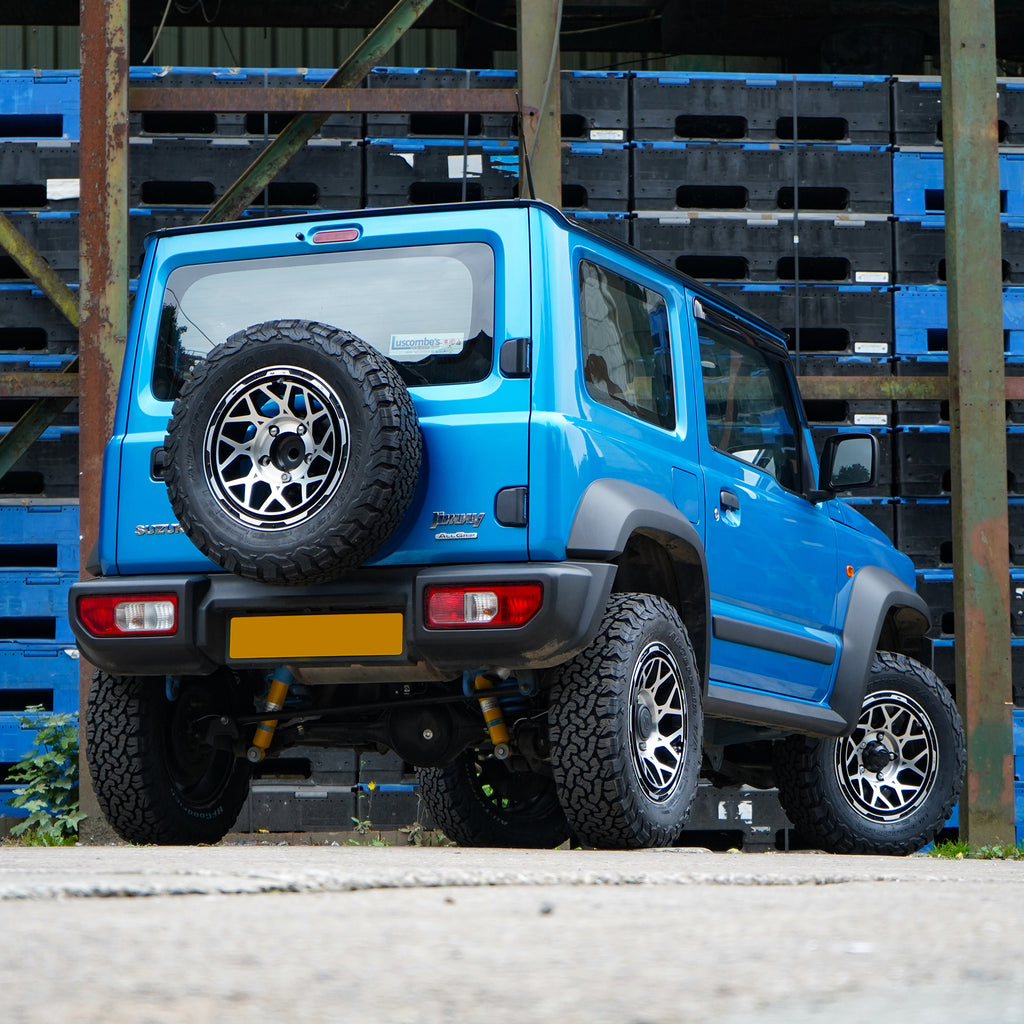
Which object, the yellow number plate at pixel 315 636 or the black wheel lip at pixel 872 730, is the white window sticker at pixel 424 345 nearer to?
the yellow number plate at pixel 315 636

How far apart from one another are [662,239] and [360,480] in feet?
15.1

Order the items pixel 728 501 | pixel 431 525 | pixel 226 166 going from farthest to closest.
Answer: pixel 226 166
pixel 728 501
pixel 431 525

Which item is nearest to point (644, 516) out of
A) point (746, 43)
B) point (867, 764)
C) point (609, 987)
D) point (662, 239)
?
point (867, 764)

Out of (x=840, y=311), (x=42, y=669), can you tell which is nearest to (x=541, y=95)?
(x=840, y=311)

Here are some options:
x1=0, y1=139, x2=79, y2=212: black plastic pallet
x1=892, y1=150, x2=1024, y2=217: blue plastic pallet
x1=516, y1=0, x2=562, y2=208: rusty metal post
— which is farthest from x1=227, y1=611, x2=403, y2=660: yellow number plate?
x1=892, y1=150, x2=1024, y2=217: blue plastic pallet

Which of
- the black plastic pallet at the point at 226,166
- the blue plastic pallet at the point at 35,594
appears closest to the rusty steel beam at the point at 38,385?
the blue plastic pallet at the point at 35,594

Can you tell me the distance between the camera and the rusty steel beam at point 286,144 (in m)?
7.69

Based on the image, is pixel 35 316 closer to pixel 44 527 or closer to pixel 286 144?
pixel 44 527

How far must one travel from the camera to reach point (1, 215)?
24.9 feet

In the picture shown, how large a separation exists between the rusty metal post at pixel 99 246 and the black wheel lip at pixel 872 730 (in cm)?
331

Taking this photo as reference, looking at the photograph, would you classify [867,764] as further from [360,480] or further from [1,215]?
[1,215]

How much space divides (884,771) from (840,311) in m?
2.93

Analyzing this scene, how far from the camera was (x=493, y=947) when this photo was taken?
2.07 m

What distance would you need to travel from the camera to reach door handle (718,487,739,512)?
5148 mm
